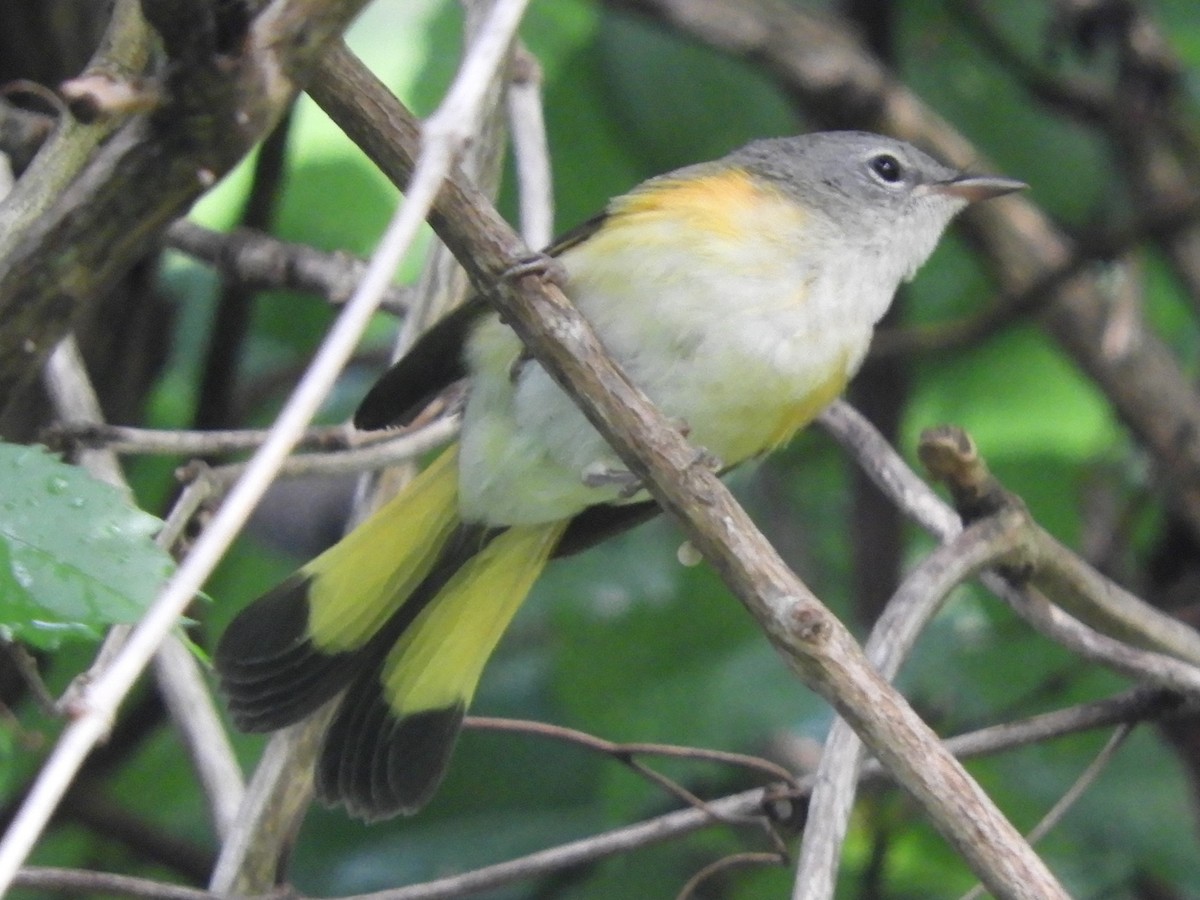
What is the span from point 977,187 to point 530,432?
1.01 meters

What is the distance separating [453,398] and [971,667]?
1.14m

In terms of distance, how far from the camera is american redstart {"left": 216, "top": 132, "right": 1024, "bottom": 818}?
2449 millimetres

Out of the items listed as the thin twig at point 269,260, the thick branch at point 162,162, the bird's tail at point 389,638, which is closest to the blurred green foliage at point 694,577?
the thin twig at point 269,260

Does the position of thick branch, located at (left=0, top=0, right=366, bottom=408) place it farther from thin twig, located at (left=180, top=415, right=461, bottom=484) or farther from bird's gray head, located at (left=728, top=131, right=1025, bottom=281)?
bird's gray head, located at (left=728, top=131, right=1025, bottom=281)

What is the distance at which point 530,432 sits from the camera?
260cm

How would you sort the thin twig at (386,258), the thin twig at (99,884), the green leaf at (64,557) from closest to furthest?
the thin twig at (386,258) → the green leaf at (64,557) → the thin twig at (99,884)

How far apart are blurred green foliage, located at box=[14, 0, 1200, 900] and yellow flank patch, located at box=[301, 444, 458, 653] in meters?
0.69

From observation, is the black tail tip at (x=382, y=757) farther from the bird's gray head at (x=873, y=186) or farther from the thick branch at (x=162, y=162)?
the thick branch at (x=162, y=162)

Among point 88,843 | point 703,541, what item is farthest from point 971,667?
point 88,843

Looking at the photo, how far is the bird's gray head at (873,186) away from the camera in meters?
2.84

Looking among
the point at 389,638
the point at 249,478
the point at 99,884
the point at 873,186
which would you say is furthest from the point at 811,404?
the point at 249,478

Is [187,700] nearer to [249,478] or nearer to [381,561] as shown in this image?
[381,561]

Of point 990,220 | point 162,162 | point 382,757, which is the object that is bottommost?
point 990,220

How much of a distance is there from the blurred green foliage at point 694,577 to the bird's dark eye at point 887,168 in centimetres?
81
